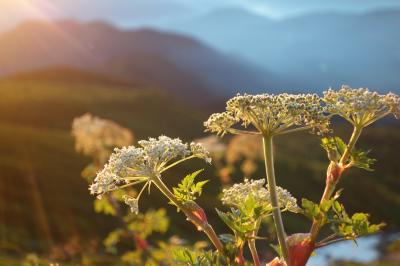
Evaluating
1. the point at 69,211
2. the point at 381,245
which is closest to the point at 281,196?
the point at 69,211

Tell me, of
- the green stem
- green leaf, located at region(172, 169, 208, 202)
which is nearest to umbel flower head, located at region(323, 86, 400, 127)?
the green stem

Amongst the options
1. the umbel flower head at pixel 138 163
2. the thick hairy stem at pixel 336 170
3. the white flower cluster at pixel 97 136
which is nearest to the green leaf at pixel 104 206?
the white flower cluster at pixel 97 136

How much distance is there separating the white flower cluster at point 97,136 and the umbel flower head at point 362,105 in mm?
10715

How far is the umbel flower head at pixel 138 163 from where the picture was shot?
15.7 feet

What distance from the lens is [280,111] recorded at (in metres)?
4.77

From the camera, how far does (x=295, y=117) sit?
4.71 m

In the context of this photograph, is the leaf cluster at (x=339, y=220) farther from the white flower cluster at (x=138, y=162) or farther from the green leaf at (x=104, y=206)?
the green leaf at (x=104, y=206)

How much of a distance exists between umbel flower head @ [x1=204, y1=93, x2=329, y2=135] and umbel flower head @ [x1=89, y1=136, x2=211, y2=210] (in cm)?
59

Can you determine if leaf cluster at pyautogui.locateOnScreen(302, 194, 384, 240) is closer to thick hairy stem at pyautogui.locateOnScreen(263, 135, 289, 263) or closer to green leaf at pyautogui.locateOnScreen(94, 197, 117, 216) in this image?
thick hairy stem at pyautogui.locateOnScreen(263, 135, 289, 263)

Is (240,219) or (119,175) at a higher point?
(119,175)

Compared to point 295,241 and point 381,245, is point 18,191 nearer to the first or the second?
point 381,245

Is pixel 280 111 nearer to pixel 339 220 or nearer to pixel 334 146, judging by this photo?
pixel 334 146

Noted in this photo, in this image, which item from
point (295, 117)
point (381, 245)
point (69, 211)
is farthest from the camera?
point (381, 245)

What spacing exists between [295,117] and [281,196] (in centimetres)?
91
